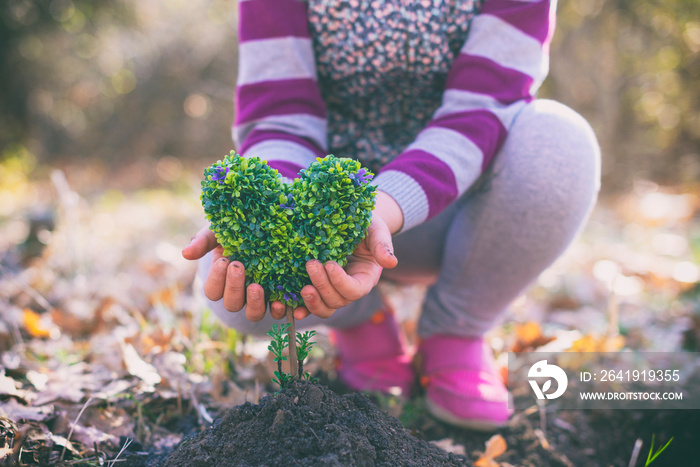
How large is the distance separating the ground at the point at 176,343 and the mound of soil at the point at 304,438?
206 mm

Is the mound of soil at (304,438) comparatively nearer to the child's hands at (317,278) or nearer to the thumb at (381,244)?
the child's hands at (317,278)

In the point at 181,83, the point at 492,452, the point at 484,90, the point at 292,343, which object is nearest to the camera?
the point at 292,343

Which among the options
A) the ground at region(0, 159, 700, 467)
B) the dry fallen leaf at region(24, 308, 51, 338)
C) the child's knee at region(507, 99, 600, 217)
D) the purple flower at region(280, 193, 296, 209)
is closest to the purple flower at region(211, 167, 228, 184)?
the purple flower at region(280, 193, 296, 209)

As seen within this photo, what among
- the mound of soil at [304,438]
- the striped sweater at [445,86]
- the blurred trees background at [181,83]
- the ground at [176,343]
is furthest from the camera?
the blurred trees background at [181,83]

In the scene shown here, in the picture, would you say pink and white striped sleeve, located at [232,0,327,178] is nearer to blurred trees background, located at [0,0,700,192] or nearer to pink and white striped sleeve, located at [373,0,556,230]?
pink and white striped sleeve, located at [373,0,556,230]

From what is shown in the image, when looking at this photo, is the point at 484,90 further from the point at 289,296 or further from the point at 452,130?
the point at 289,296

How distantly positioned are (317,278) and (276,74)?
2.84 ft

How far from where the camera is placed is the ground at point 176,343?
140cm

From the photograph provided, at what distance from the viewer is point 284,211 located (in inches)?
42.3

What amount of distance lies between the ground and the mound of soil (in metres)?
0.21

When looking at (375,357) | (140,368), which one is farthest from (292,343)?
(375,357)

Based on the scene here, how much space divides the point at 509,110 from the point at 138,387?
1.41m

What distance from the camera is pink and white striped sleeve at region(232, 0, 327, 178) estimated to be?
5.43 ft

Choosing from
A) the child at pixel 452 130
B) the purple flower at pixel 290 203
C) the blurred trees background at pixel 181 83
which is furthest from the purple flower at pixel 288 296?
the blurred trees background at pixel 181 83
